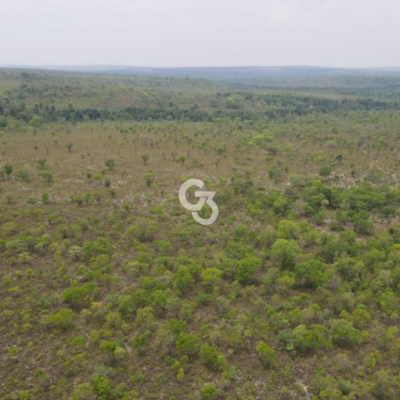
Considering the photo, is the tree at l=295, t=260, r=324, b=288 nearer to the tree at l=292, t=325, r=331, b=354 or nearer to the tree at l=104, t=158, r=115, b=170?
the tree at l=292, t=325, r=331, b=354

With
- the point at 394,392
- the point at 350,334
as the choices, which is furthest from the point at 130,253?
the point at 394,392

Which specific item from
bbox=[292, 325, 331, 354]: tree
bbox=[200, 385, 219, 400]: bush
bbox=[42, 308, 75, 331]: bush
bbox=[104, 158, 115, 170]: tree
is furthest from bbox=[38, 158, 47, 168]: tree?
bbox=[292, 325, 331, 354]: tree

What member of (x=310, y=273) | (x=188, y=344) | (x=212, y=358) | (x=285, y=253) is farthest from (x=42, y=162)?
(x=212, y=358)

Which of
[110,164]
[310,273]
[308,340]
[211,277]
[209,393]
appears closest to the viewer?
[209,393]

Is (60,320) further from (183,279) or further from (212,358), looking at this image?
(212,358)

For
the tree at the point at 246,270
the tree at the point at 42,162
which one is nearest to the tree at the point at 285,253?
the tree at the point at 246,270

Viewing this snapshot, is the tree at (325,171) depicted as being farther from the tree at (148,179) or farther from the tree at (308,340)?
the tree at (308,340)
